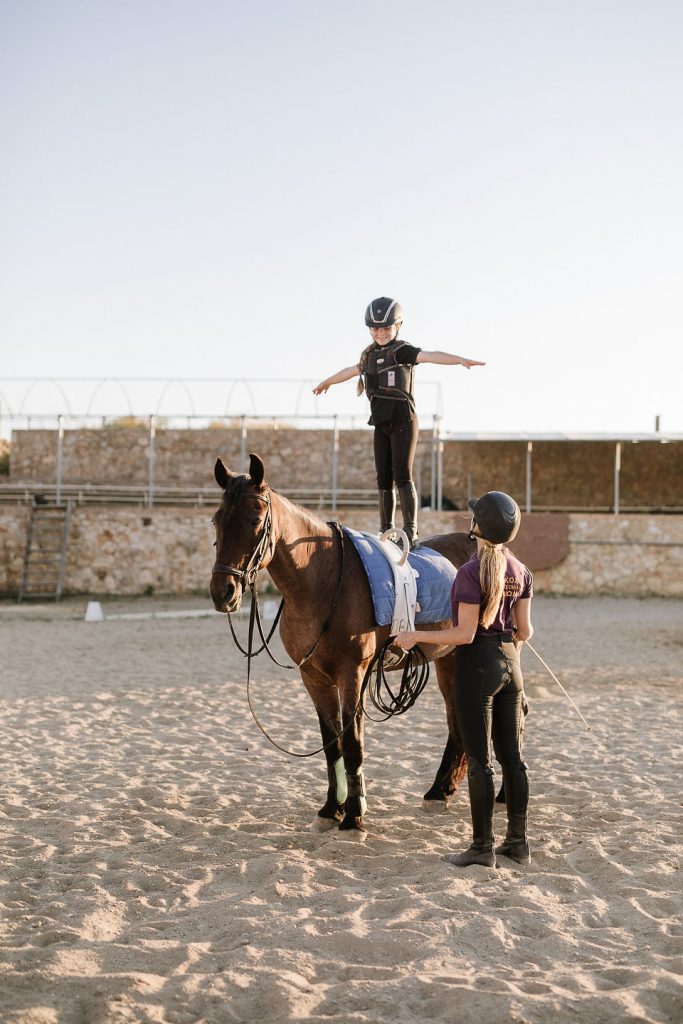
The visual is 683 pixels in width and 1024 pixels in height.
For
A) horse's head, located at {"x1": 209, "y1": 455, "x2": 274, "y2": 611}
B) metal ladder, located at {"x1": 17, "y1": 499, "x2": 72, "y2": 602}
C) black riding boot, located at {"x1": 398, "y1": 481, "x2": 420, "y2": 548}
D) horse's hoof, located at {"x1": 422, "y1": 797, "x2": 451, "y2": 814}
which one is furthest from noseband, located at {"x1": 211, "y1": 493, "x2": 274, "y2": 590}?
metal ladder, located at {"x1": 17, "y1": 499, "x2": 72, "y2": 602}

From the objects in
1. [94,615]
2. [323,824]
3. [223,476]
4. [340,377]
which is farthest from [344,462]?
[223,476]

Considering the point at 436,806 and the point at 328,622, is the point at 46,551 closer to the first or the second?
the point at 436,806

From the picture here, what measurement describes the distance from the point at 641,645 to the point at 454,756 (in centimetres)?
856

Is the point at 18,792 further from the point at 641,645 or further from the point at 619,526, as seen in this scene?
the point at 619,526

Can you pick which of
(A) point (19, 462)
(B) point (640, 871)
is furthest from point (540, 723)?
(A) point (19, 462)

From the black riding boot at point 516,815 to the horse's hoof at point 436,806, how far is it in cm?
84

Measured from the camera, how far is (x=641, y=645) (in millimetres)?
13016

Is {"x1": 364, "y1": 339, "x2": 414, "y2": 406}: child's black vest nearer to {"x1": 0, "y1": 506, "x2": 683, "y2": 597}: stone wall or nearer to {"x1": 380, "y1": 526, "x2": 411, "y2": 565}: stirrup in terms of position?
{"x1": 380, "y1": 526, "x2": 411, "y2": 565}: stirrup

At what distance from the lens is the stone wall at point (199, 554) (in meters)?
19.6

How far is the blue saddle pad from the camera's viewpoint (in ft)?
15.5

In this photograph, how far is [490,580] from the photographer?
13.3 ft

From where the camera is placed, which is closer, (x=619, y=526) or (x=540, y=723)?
(x=540, y=723)

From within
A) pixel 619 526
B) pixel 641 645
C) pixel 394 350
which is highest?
pixel 394 350

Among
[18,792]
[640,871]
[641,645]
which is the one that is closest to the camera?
[640,871]
